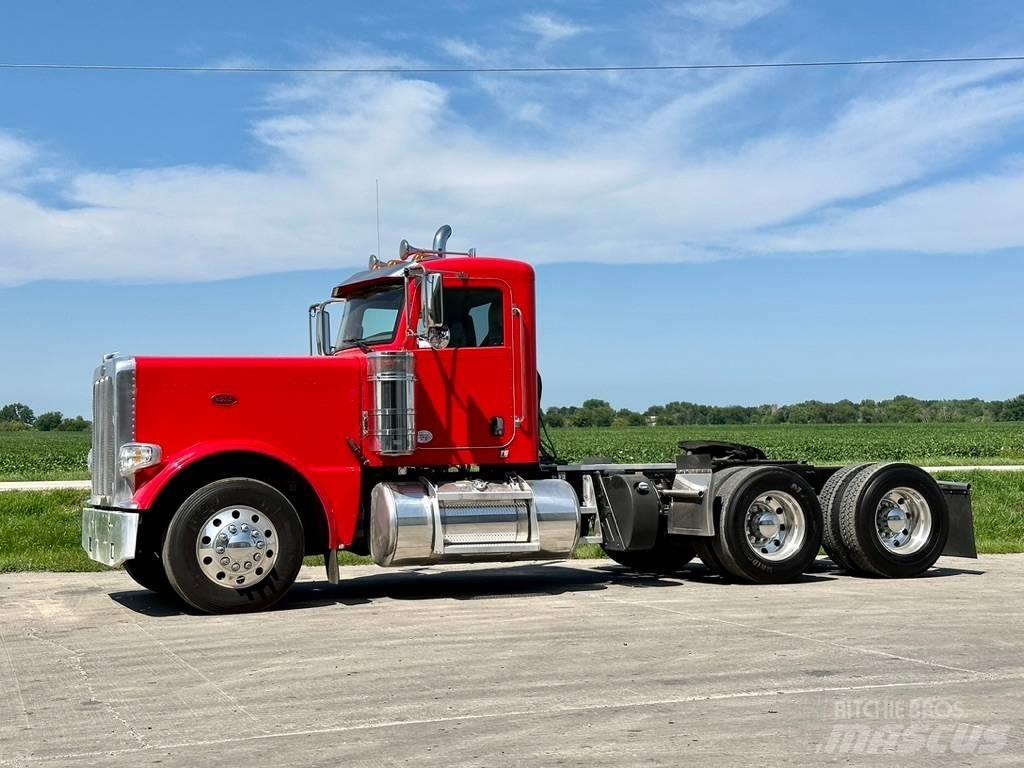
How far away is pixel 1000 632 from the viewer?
9508 mm

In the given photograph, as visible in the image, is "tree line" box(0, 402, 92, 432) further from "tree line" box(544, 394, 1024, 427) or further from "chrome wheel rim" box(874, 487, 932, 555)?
"chrome wheel rim" box(874, 487, 932, 555)

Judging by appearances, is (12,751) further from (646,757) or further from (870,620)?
(870,620)

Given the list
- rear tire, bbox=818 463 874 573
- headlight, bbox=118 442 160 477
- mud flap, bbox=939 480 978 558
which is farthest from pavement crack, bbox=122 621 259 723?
mud flap, bbox=939 480 978 558

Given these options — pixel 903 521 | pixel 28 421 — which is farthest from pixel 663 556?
pixel 28 421

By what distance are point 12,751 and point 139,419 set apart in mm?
5151

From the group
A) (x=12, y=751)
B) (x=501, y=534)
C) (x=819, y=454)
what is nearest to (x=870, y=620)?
(x=501, y=534)

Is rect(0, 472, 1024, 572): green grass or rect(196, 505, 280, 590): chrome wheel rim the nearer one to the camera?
rect(196, 505, 280, 590): chrome wheel rim

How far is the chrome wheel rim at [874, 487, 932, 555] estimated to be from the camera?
524 inches

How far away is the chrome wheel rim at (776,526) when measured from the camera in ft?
42.0

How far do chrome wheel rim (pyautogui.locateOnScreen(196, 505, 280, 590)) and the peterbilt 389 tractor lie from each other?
0.01 m

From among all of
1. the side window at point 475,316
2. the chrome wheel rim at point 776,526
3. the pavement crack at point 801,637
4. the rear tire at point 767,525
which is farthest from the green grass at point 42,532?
the chrome wheel rim at point 776,526

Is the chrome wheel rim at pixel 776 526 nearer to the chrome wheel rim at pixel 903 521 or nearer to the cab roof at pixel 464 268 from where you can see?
the chrome wheel rim at pixel 903 521

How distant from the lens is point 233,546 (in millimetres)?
10836

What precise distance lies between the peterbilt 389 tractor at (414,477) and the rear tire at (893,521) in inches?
0.8
